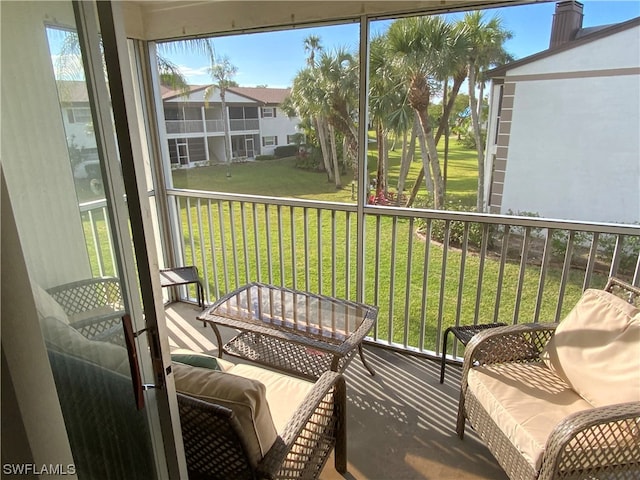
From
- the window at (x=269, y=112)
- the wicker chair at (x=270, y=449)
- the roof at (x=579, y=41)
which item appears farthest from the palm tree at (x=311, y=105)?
the wicker chair at (x=270, y=449)

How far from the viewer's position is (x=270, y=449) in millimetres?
1278

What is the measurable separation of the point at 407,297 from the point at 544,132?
53.4 inches

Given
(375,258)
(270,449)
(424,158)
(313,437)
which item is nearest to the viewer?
(270,449)

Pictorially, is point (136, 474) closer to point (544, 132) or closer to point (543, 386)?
point (543, 386)

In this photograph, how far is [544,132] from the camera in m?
2.36

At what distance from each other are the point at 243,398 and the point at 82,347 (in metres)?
0.48

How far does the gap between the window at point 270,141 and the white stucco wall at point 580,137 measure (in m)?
1.67

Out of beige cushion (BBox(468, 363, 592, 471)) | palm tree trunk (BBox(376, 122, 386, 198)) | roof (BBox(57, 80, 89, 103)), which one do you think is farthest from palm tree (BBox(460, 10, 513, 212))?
roof (BBox(57, 80, 89, 103))

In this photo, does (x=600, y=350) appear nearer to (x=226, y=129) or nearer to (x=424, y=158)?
(x=424, y=158)

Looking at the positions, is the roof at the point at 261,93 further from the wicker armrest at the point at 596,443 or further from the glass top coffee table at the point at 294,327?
the wicker armrest at the point at 596,443

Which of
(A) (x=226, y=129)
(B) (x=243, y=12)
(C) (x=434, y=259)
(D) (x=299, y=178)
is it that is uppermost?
(B) (x=243, y=12)

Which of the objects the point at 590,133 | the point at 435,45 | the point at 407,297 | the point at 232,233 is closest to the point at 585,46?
the point at 590,133

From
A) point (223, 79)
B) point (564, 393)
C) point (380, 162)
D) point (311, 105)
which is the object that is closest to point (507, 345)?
point (564, 393)

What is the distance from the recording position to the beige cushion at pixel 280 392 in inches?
64.4
